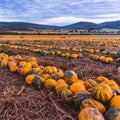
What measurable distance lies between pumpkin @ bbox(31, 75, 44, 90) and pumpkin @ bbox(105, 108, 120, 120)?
213 cm

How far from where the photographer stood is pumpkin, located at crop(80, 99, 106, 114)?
190 inches

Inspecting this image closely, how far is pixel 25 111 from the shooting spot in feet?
16.5

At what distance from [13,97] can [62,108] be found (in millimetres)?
1035

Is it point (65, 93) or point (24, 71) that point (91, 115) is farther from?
point (24, 71)

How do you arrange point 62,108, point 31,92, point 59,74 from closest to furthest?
1. point 62,108
2. point 31,92
3. point 59,74

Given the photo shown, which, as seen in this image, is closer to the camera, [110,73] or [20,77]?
[20,77]

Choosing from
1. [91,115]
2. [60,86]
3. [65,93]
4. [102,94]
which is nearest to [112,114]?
[91,115]

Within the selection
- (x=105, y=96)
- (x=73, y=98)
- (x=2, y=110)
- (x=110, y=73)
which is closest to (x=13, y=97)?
(x=2, y=110)

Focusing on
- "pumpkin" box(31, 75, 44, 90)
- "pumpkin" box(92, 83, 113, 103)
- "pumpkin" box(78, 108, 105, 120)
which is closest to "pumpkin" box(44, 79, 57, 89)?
"pumpkin" box(31, 75, 44, 90)

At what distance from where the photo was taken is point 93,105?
4855mm

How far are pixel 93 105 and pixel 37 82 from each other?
6.37 ft

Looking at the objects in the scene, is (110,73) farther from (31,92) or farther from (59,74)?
(31,92)

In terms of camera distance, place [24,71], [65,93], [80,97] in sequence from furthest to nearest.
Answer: [24,71], [65,93], [80,97]

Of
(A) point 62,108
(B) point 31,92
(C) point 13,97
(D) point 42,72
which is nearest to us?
(A) point 62,108
